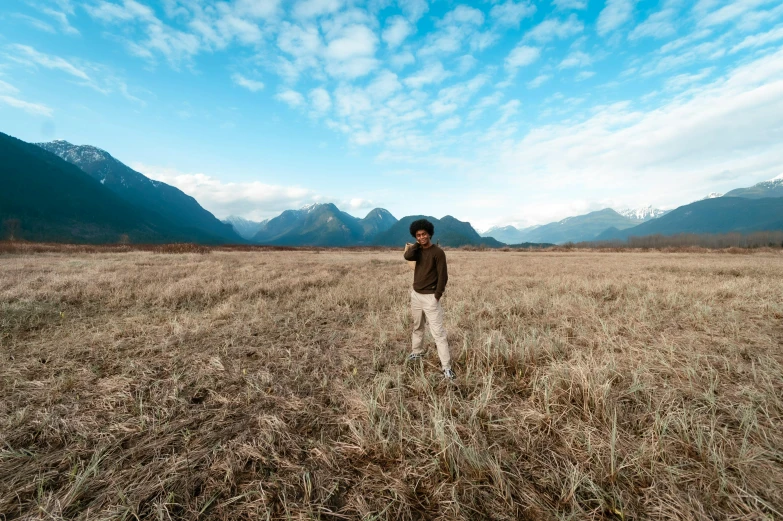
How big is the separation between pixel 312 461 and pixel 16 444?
320cm

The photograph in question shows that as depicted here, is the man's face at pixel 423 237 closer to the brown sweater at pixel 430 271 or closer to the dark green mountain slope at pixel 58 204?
the brown sweater at pixel 430 271

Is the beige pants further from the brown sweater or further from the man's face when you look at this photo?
the man's face

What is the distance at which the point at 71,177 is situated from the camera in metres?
180

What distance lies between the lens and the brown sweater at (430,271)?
15.4ft

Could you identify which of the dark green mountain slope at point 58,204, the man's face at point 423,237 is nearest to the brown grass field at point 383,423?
the man's face at point 423,237

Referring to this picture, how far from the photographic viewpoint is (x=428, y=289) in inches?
190

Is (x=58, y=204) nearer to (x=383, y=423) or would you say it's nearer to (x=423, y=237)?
(x=423, y=237)

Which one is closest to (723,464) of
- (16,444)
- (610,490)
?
(610,490)

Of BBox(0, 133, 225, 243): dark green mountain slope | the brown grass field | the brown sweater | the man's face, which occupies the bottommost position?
the brown grass field

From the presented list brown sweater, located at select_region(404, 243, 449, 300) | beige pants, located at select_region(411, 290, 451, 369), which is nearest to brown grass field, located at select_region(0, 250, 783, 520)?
beige pants, located at select_region(411, 290, 451, 369)

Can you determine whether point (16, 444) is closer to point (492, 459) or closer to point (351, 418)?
point (351, 418)

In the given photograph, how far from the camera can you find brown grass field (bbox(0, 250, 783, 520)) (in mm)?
2381

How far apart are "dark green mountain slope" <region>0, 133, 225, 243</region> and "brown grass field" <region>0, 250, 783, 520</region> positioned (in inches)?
6630

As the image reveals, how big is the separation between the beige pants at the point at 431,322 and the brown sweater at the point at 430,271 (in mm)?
136
